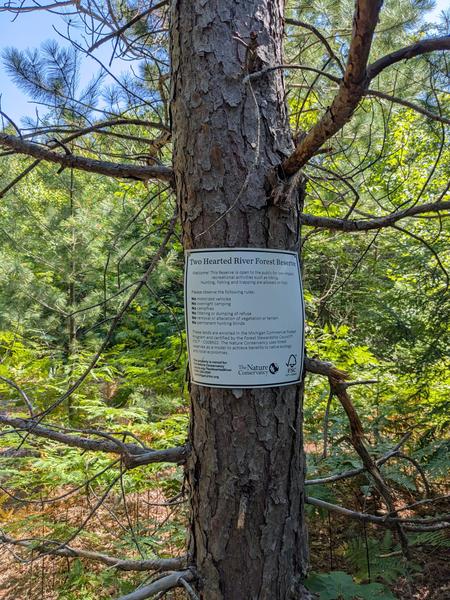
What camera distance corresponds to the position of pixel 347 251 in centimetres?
524

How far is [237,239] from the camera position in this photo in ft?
2.93

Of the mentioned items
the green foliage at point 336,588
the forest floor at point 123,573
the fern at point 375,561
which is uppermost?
the green foliage at point 336,588

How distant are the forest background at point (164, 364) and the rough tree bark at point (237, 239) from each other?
16cm

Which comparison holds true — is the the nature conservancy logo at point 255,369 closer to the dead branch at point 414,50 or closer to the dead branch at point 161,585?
the dead branch at point 161,585

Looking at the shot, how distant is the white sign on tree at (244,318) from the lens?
88cm

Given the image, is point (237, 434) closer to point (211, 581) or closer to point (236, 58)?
point (211, 581)

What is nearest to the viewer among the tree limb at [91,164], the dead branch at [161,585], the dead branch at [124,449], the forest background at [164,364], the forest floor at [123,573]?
the dead branch at [161,585]

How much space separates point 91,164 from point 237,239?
1.51 feet

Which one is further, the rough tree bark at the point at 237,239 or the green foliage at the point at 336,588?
the green foliage at the point at 336,588

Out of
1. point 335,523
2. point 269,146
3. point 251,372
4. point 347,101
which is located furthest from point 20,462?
point 347,101

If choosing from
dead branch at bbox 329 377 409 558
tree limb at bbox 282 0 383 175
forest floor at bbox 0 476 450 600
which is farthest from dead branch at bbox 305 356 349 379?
forest floor at bbox 0 476 450 600

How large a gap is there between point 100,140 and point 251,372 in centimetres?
189

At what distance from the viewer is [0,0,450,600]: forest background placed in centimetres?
162

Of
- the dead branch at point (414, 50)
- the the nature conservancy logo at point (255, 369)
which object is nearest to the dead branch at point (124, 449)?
the the nature conservancy logo at point (255, 369)
